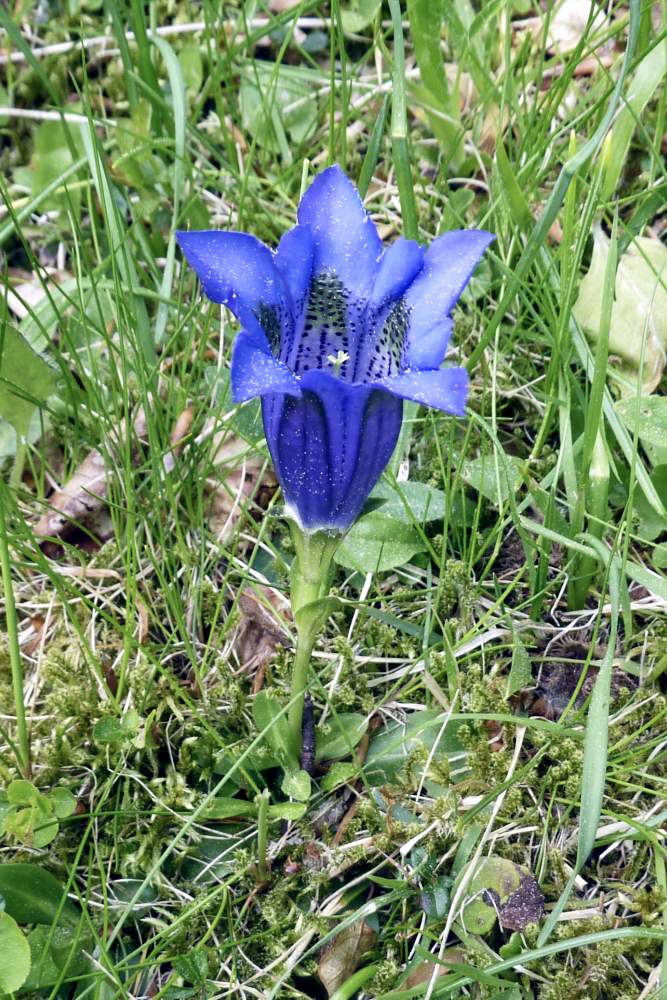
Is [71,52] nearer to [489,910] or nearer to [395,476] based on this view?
[395,476]

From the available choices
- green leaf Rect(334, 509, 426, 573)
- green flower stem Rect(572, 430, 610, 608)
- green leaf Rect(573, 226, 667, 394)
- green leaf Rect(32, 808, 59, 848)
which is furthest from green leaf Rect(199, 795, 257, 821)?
green leaf Rect(573, 226, 667, 394)

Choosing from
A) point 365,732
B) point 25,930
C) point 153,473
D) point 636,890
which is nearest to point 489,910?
point 636,890

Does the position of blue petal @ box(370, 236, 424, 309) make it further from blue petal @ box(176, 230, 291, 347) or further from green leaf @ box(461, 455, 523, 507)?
green leaf @ box(461, 455, 523, 507)

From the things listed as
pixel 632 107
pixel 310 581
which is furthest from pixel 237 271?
pixel 632 107

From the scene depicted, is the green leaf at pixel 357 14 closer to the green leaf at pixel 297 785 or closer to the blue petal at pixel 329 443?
the blue petal at pixel 329 443

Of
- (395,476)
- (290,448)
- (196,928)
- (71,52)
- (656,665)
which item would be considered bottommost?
(196,928)

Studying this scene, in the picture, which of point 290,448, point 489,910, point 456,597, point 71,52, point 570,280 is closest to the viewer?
point 290,448

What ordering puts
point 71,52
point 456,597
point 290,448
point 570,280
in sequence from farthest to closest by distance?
point 71,52 < point 456,597 < point 570,280 < point 290,448

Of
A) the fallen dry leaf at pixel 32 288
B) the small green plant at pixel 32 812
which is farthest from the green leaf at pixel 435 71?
the small green plant at pixel 32 812
